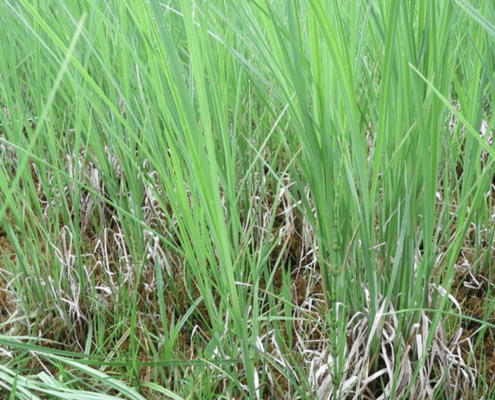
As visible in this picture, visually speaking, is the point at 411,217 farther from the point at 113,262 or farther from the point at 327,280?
the point at 113,262

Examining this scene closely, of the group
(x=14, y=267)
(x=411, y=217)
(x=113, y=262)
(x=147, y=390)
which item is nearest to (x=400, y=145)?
(x=411, y=217)

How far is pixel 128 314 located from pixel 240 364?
0.84 ft

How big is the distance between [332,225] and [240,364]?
0.29 m

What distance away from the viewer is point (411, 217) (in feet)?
2.14

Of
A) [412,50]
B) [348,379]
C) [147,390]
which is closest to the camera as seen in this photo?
[412,50]

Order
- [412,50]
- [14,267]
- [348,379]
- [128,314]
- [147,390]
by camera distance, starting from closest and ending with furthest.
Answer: [412,50] → [348,379] → [147,390] → [128,314] → [14,267]

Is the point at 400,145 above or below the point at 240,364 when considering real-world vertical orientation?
above

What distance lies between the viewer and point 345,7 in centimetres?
85

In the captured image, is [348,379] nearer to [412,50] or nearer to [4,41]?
[412,50]

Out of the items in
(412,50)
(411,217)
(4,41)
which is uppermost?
(4,41)

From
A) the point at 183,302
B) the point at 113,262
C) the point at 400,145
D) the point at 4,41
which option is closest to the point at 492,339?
the point at 400,145

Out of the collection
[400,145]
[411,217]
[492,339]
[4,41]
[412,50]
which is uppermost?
[4,41]

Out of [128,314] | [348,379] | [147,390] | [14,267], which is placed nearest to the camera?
[348,379]

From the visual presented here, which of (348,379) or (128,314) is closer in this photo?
(348,379)
